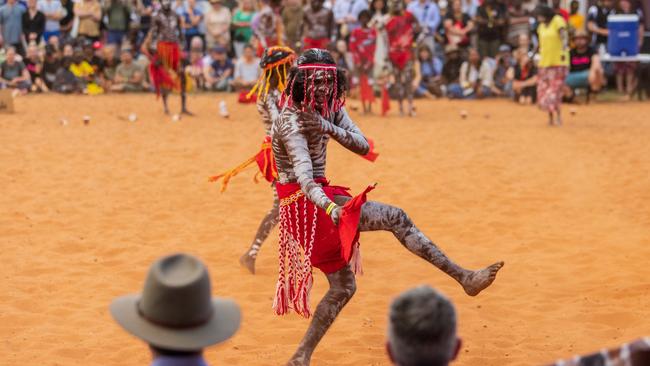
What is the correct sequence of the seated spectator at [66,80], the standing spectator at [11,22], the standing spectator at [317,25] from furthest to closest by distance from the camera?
1. the standing spectator at [11,22]
2. the seated spectator at [66,80]
3. the standing spectator at [317,25]

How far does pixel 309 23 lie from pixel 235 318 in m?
14.2

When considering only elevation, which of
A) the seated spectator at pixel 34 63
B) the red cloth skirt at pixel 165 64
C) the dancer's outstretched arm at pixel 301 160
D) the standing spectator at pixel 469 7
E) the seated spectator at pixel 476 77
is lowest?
the seated spectator at pixel 476 77

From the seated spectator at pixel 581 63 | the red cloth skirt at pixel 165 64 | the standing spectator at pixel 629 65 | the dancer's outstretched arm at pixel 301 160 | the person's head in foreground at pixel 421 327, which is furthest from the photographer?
the standing spectator at pixel 629 65

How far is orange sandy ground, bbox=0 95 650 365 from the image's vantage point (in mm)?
6273

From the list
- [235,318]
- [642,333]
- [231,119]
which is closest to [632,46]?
[231,119]

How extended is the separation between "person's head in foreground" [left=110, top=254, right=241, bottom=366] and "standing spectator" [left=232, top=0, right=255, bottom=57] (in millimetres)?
18219

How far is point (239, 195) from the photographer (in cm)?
1071

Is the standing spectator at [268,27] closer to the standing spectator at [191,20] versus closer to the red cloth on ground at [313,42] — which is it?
the red cloth on ground at [313,42]

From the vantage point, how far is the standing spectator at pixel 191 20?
2134cm

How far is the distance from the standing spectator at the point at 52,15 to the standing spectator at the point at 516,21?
367 inches

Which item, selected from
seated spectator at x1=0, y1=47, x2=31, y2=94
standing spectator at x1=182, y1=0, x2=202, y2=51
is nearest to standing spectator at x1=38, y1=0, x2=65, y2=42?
seated spectator at x1=0, y1=47, x2=31, y2=94

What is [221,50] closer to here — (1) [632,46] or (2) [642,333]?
(1) [632,46]

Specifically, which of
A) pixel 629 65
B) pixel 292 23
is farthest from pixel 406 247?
pixel 629 65

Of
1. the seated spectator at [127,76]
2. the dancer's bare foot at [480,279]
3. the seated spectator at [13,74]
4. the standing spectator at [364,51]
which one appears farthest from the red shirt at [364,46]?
the dancer's bare foot at [480,279]
